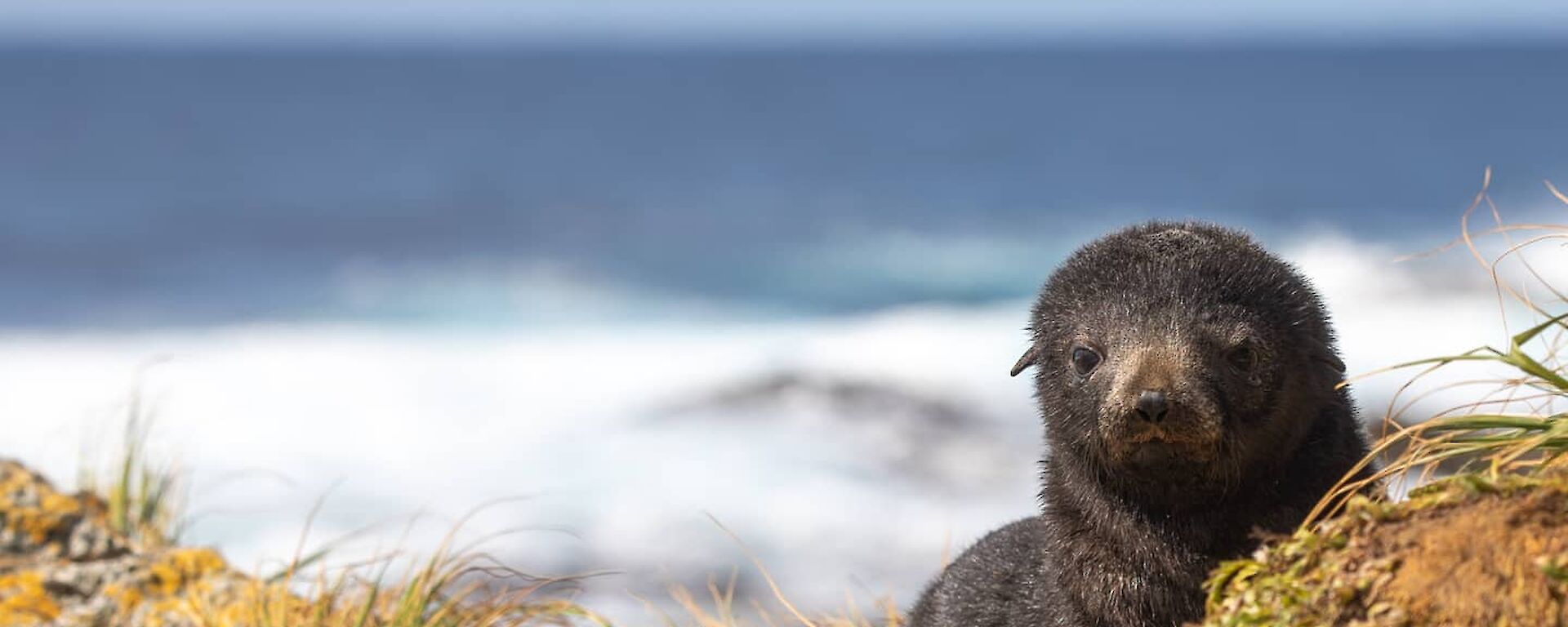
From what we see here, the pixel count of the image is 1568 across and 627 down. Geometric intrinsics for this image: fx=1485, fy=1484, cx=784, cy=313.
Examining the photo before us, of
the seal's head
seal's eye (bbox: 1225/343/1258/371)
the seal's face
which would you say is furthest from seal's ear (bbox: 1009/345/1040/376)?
seal's eye (bbox: 1225/343/1258/371)

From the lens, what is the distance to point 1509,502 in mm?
3309

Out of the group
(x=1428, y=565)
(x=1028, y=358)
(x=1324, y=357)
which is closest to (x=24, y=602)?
(x=1028, y=358)

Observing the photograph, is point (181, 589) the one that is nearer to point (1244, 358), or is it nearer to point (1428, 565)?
point (1244, 358)

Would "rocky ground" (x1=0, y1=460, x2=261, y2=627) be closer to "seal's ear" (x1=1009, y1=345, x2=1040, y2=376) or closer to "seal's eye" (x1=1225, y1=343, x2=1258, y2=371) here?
"seal's ear" (x1=1009, y1=345, x2=1040, y2=376)

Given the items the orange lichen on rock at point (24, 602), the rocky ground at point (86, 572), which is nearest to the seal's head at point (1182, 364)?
the rocky ground at point (86, 572)

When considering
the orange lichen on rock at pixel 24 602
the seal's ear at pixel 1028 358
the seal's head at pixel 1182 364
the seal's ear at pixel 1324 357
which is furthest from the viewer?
the orange lichen on rock at pixel 24 602

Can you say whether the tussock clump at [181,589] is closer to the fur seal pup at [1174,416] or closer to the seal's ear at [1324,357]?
the fur seal pup at [1174,416]

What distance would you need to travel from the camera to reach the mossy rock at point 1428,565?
10.2 feet

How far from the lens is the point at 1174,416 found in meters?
4.23

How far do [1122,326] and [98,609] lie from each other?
5791 millimetres

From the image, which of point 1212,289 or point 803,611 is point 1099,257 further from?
point 803,611

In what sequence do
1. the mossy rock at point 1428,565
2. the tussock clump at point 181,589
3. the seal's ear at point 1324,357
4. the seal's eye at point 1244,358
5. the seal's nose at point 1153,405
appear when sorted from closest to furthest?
the mossy rock at point 1428,565 → the seal's nose at point 1153,405 → the seal's eye at point 1244,358 → the seal's ear at point 1324,357 → the tussock clump at point 181,589

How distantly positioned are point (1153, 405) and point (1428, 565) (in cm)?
109

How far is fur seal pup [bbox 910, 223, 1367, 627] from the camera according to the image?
4352 millimetres
